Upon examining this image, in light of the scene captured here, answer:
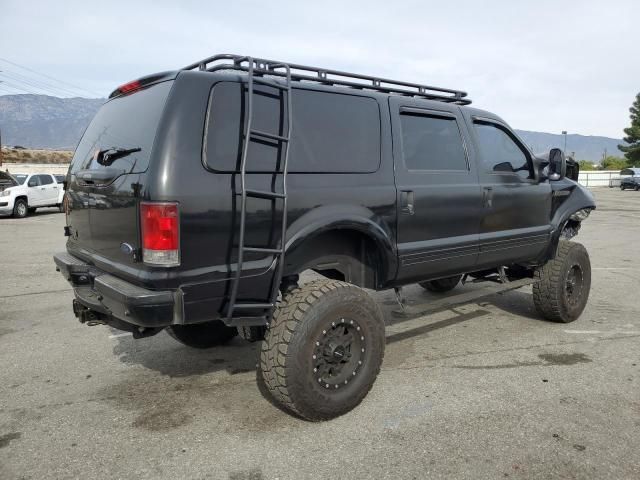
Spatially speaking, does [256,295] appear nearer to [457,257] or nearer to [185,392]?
[185,392]

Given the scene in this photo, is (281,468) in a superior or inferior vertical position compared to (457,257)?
inferior

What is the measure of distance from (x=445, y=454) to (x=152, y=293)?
1.82 m

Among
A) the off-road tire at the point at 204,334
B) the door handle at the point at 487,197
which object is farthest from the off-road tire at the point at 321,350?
the door handle at the point at 487,197

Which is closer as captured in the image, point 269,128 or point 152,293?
point 152,293

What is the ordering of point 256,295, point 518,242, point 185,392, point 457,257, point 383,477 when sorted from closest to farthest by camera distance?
1. point 383,477
2. point 256,295
3. point 185,392
4. point 457,257
5. point 518,242

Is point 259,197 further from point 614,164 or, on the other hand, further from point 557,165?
point 614,164

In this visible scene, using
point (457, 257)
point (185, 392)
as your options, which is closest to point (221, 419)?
point (185, 392)

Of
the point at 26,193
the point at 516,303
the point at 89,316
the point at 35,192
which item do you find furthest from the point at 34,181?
the point at 516,303

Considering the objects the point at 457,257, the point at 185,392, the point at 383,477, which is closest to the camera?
the point at 383,477

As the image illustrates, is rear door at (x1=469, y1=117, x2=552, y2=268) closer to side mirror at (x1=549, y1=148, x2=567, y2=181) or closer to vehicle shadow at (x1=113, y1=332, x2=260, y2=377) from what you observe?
side mirror at (x1=549, y1=148, x2=567, y2=181)

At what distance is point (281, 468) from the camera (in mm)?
2730

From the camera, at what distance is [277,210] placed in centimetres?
302

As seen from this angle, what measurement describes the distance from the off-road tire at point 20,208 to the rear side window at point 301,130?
17.7m

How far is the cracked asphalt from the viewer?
2.77 m
